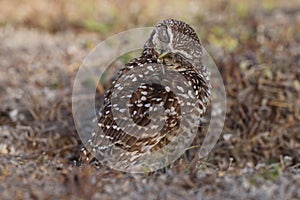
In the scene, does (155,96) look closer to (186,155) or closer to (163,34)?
(163,34)

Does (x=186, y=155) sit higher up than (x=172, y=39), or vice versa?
(x=172, y=39)

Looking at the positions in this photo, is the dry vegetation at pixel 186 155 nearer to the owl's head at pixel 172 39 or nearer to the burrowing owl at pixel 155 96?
the burrowing owl at pixel 155 96

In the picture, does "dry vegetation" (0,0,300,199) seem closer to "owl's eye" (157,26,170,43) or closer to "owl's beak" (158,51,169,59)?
"owl's beak" (158,51,169,59)

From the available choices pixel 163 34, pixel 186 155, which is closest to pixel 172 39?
pixel 163 34

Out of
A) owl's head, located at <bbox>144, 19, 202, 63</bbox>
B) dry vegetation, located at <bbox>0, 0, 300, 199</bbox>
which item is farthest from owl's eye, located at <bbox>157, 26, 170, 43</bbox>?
dry vegetation, located at <bbox>0, 0, 300, 199</bbox>

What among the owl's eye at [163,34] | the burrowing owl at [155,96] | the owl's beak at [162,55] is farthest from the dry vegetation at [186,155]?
the owl's eye at [163,34]

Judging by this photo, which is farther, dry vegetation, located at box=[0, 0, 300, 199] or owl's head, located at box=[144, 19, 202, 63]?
owl's head, located at box=[144, 19, 202, 63]

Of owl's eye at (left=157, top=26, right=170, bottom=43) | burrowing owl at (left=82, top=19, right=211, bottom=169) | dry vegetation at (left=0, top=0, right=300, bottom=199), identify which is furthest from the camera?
owl's eye at (left=157, top=26, right=170, bottom=43)

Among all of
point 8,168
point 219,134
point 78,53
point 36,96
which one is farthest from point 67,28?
point 8,168
